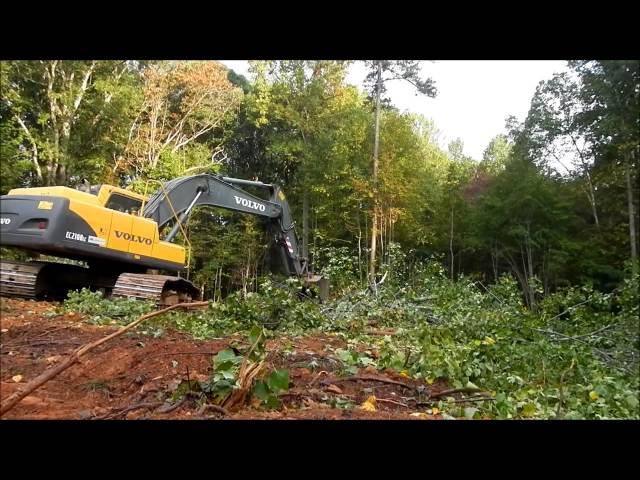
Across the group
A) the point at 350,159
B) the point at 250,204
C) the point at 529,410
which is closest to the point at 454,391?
the point at 529,410

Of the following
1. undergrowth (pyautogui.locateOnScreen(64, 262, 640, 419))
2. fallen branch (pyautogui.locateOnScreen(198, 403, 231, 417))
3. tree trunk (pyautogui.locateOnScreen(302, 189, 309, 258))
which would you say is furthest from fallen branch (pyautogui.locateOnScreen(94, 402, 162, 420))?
tree trunk (pyautogui.locateOnScreen(302, 189, 309, 258))

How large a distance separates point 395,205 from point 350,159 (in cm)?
30

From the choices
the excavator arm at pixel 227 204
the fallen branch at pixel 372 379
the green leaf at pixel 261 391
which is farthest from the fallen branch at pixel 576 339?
the green leaf at pixel 261 391

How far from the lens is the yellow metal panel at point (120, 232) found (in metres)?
2.56

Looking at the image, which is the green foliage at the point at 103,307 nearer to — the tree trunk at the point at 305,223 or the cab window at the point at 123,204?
the cab window at the point at 123,204

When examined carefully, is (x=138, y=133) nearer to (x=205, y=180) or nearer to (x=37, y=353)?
(x=205, y=180)

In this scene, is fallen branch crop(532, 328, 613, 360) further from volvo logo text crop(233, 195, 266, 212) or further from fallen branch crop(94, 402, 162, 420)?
fallen branch crop(94, 402, 162, 420)

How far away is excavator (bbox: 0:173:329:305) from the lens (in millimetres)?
1958

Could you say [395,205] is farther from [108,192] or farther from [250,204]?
[108,192]

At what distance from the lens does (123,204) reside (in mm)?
2459

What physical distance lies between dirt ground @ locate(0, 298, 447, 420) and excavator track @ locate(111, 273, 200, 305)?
475 millimetres

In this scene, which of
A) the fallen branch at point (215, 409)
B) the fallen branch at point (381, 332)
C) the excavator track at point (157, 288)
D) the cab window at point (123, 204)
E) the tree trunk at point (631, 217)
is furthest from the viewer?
the fallen branch at point (381, 332)
